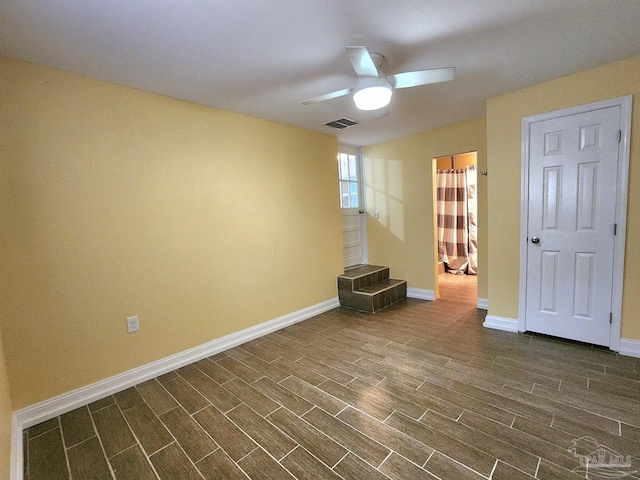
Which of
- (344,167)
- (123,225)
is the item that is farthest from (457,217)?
(123,225)

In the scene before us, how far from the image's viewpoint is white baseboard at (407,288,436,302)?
13.4ft

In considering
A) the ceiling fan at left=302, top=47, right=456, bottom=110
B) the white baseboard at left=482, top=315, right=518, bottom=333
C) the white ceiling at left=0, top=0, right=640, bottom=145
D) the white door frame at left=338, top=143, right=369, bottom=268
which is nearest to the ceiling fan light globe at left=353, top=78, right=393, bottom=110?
the ceiling fan at left=302, top=47, right=456, bottom=110

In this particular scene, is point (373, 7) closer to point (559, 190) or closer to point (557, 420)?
point (559, 190)

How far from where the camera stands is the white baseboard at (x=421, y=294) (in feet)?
13.4

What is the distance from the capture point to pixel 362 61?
1670 millimetres

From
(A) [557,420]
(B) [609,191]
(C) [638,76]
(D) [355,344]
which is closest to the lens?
(A) [557,420]

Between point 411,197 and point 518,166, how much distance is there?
5.06ft

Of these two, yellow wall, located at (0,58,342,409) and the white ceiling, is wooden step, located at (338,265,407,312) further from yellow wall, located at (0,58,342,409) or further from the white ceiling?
the white ceiling

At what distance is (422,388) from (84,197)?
9.14 feet

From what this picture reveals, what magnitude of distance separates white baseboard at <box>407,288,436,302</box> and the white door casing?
94 cm

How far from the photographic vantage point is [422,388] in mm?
2031

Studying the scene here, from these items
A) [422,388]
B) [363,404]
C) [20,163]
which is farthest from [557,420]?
[20,163]

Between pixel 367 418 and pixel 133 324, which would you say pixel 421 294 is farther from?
pixel 133 324

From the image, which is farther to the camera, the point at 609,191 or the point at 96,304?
the point at 609,191
